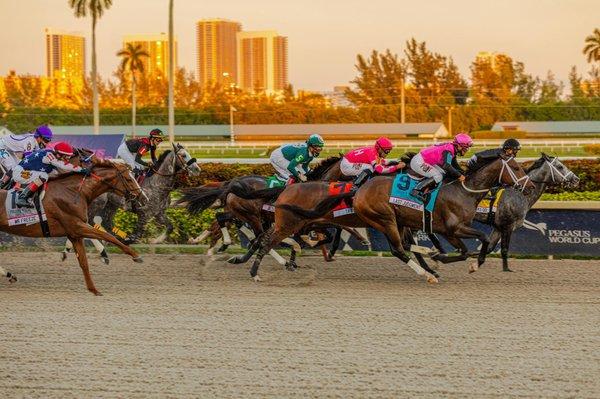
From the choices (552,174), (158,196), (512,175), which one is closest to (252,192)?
(158,196)

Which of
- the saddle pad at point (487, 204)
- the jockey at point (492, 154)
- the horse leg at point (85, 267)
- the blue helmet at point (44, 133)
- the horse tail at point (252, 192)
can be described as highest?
the blue helmet at point (44, 133)

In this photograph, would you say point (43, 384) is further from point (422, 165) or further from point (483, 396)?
point (422, 165)

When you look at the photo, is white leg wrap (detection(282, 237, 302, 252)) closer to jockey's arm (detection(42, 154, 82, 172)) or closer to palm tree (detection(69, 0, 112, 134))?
jockey's arm (detection(42, 154, 82, 172))

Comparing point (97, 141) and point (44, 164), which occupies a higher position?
point (44, 164)

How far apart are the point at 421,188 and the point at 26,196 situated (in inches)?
169

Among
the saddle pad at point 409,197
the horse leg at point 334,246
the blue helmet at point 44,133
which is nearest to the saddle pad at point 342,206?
the saddle pad at point 409,197

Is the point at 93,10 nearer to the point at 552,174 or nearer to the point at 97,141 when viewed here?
the point at 97,141

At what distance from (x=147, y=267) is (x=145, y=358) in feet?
18.0

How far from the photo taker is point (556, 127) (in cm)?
5562

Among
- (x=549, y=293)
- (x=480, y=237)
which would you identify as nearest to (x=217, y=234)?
(x=480, y=237)

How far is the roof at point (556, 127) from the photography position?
179 feet

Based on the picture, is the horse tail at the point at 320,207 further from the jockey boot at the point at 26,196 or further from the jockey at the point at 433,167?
the jockey boot at the point at 26,196

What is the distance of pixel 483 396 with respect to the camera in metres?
6.60

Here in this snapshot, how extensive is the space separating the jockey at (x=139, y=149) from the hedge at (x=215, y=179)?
0.73 metres
